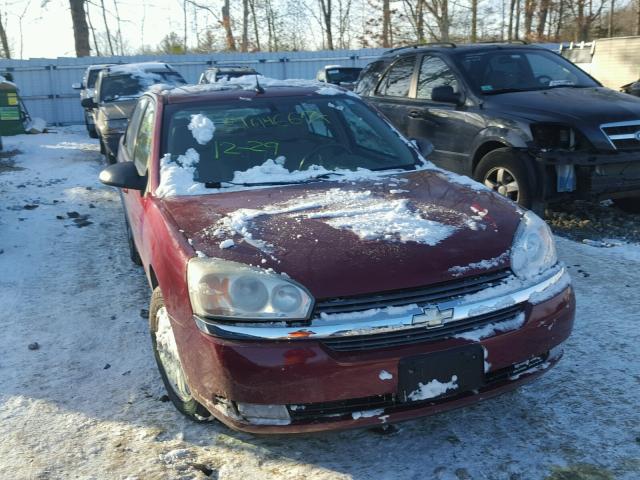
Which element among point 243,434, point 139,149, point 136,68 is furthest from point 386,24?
point 243,434

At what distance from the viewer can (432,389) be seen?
234 cm

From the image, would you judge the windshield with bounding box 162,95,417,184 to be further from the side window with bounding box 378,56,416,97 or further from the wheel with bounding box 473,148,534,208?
the side window with bounding box 378,56,416,97

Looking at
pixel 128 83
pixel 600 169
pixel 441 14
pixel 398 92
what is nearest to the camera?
pixel 600 169

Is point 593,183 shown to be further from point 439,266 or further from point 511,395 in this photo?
point 439,266

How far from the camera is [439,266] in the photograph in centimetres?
242

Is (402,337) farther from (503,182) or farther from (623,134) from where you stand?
(623,134)

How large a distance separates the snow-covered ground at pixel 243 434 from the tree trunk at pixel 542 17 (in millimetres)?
30515

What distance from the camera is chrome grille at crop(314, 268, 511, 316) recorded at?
90.7 inches

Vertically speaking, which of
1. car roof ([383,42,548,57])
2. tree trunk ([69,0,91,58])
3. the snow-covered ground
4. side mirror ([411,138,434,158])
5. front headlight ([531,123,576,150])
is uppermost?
tree trunk ([69,0,91,58])

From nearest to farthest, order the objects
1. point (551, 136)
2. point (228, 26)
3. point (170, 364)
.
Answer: point (170, 364) → point (551, 136) → point (228, 26)

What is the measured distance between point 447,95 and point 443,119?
300 mm

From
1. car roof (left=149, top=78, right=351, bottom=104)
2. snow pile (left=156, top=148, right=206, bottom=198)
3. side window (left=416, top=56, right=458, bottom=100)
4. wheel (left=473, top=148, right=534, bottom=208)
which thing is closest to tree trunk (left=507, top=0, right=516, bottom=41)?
side window (left=416, top=56, right=458, bottom=100)

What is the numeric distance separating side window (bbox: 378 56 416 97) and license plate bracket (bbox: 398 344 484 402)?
207 inches

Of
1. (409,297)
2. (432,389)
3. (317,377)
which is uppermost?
(409,297)
